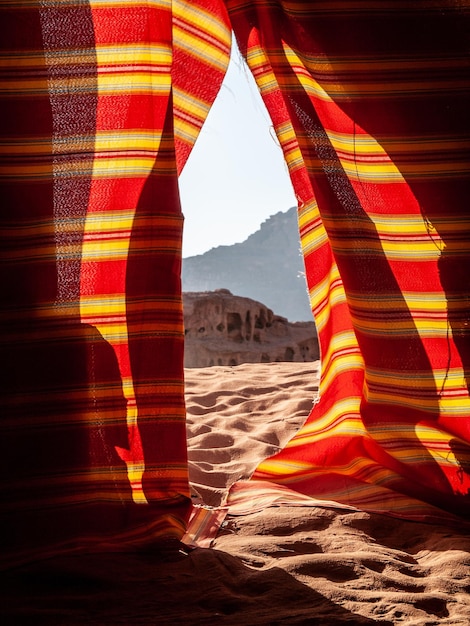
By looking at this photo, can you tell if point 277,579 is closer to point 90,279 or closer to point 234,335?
point 90,279

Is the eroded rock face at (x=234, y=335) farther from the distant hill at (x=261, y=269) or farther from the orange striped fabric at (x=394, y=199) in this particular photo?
the distant hill at (x=261, y=269)

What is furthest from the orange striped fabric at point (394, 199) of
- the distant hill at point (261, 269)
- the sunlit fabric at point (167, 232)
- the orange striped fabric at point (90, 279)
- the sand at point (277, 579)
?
the distant hill at point (261, 269)

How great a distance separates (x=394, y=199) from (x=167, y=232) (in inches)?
35.9

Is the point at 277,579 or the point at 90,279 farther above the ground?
the point at 90,279

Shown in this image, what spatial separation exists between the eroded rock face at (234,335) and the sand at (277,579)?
15147 millimetres

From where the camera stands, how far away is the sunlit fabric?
223cm

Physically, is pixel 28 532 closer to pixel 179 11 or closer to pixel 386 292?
pixel 386 292

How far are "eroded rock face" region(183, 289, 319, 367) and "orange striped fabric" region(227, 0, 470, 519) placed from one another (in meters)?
14.9

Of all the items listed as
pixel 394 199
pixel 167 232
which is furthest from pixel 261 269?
pixel 167 232

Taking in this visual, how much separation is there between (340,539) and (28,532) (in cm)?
105

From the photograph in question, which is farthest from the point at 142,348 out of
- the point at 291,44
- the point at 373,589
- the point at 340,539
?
the point at 291,44

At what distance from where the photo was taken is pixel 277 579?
1.90m

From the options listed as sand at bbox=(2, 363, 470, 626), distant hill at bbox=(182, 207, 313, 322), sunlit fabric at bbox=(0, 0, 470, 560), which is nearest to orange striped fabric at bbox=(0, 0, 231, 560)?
sunlit fabric at bbox=(0, 0, 470, 560)

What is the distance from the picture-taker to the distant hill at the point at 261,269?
102688mm
